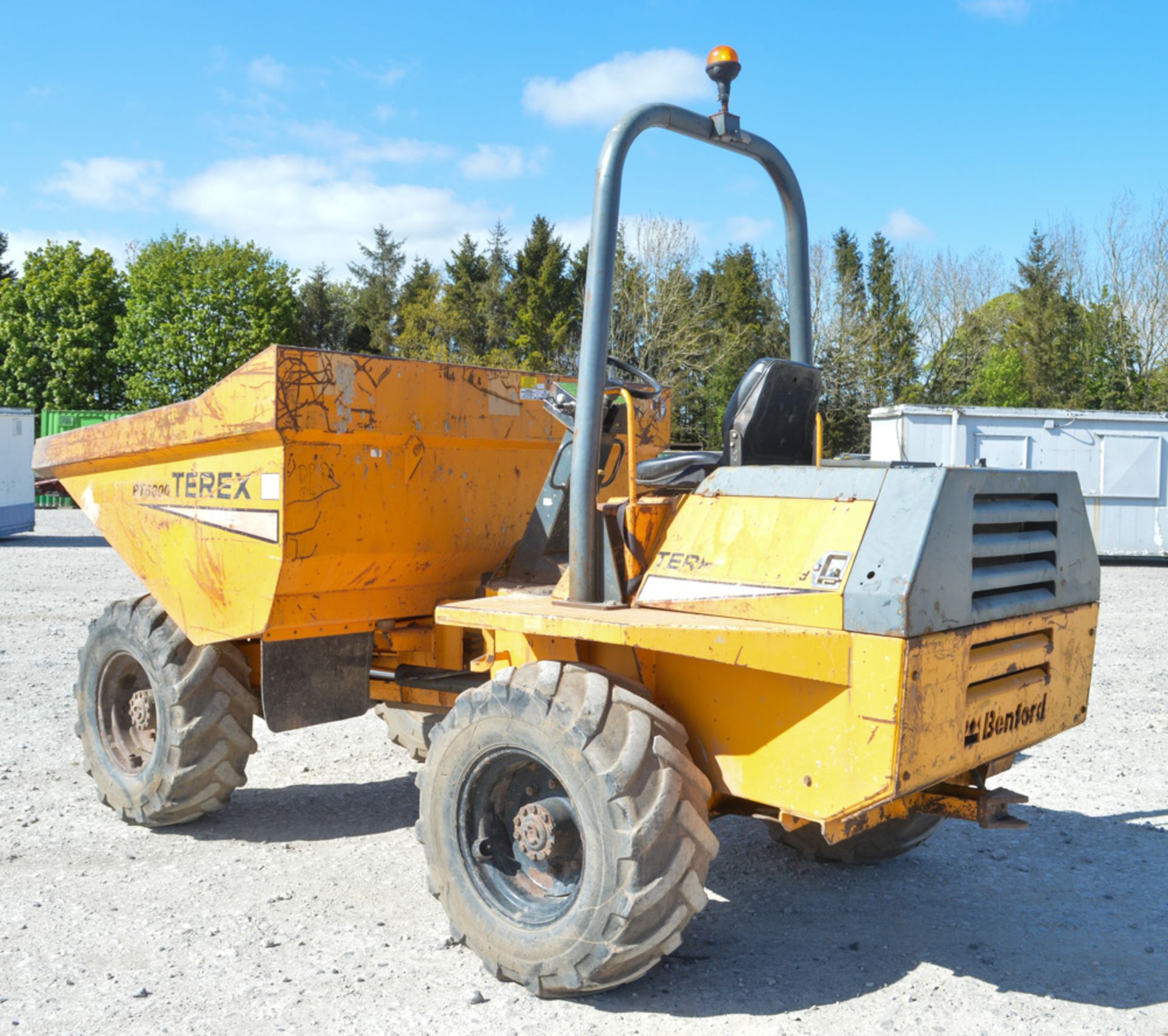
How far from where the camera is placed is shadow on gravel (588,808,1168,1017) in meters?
3.65

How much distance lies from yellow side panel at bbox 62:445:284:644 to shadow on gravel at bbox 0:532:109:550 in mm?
17311

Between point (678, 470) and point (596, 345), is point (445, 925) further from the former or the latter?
point (596, 345)

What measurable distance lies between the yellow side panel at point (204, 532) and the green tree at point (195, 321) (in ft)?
115

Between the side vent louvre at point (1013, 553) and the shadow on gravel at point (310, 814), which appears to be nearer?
the side vent louvre at point (1013, 553)

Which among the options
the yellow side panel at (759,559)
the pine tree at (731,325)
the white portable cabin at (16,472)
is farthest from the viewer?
the pine tree at (731,325)

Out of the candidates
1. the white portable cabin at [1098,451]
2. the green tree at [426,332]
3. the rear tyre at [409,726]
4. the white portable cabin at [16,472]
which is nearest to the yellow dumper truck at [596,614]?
the rear tyre at [409,726]

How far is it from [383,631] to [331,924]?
1.33 m

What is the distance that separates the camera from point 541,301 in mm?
41094

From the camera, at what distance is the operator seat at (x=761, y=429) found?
12.8 feet

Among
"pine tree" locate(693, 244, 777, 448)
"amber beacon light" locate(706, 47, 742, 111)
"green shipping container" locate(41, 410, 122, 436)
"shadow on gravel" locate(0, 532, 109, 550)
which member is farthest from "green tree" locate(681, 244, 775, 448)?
"amber beacon light" locate(706, 47, 742, 111)

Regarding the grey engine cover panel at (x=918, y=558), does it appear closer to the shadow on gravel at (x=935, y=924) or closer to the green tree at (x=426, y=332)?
the shadow on gravel at (x=935, y=924)

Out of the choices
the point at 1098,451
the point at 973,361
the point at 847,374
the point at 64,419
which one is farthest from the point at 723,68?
the point at 973,361

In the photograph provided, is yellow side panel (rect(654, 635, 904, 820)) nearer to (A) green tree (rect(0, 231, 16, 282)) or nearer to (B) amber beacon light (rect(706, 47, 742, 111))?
(B) amber beacon light (rect(706, 47, 742, 111))

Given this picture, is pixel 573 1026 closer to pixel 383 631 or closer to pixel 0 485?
pixel 383 631
